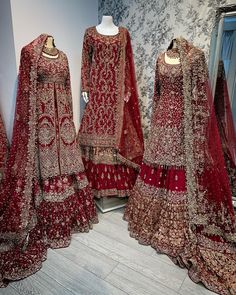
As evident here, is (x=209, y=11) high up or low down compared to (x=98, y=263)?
up

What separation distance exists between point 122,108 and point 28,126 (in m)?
0.74

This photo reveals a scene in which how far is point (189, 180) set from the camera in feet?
5.08

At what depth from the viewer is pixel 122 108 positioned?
1864mm

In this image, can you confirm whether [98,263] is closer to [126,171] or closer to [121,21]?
[126,171]

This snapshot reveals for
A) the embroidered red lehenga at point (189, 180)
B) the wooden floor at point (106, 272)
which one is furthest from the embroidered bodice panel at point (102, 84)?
the wooden floor at point (106, 272)

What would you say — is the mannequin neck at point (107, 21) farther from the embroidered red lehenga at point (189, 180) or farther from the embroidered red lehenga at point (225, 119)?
the embroidered red lehenga at point (225, 119)

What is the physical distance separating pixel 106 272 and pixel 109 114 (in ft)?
3.74

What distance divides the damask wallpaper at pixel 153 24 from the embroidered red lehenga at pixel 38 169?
740 millimetres

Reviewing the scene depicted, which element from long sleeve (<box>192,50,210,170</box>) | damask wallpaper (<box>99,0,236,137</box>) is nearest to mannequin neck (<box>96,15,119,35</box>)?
damask wallpaper (<box>99,0,236,137</box>)

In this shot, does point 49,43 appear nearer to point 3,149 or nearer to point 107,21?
point 107,21

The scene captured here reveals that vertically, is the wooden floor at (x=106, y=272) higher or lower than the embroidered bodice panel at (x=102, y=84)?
lower

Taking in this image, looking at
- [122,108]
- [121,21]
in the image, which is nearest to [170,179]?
[122,108]

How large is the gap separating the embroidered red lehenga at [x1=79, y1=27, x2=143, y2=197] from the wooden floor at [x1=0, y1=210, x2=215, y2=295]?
45cm

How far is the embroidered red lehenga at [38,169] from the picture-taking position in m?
1.49
